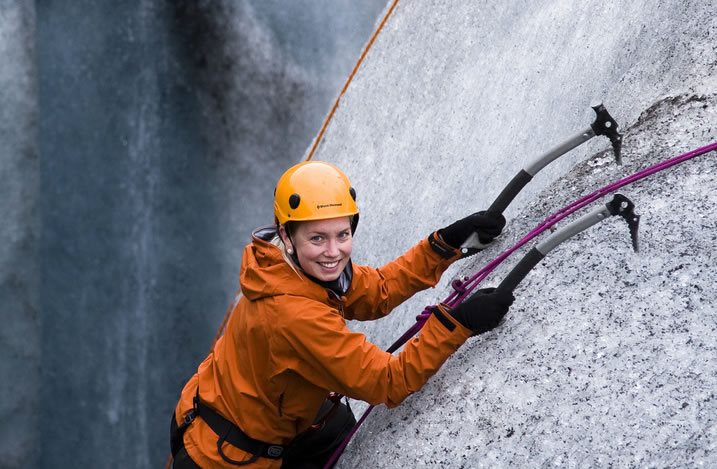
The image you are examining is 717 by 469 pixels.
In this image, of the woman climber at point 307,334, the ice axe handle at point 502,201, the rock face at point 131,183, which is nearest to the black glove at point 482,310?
the woman climber at point 307,334

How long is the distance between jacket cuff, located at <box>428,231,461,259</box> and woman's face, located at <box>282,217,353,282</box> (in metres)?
0.36

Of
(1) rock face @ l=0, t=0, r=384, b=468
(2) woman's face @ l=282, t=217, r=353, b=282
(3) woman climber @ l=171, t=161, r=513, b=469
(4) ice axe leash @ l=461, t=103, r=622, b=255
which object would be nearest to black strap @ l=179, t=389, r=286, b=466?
(3) woman climber @ l=171, t=161, r=513, b=469

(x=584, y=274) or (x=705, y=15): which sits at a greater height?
(x=705, y=15)

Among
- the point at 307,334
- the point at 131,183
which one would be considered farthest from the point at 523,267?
the point at 131,183

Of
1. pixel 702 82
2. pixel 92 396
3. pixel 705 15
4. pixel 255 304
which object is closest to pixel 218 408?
pixel 255 304

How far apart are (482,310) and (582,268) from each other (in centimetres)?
28

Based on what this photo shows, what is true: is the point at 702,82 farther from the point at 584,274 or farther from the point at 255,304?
the point at 255,304

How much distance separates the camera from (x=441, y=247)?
2305 millimetres

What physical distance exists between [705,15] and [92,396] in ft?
20.6

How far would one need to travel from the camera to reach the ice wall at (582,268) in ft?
5.50

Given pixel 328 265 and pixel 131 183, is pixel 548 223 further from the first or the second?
pixel 131 183

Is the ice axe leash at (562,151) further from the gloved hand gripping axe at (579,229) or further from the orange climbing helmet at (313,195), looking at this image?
the orange climbing helmet at (313,195)

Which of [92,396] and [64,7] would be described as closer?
[64,7]

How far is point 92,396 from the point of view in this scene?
23.5ft
